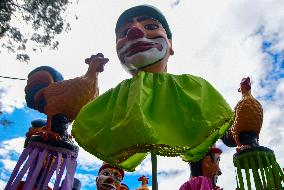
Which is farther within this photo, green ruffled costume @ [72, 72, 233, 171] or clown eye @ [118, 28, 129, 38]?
clown eye @ [118, 28, 129, 38]

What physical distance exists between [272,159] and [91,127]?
1767mm

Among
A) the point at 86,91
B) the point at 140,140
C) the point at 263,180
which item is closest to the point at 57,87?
the point at 86,91

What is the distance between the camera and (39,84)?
3750mm

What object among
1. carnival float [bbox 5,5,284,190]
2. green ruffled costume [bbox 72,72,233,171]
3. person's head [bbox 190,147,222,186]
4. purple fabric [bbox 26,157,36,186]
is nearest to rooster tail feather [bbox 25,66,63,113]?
carnival float [bbox 5,5,284,190]

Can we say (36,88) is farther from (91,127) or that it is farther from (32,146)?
(91,127)

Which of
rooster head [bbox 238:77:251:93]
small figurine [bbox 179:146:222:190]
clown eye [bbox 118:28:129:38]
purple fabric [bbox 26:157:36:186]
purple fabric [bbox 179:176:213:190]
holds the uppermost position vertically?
clown eye [bbox 118:28:129:38]

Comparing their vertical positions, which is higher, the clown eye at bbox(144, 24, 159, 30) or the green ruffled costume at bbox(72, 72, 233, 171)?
the clown eye at bbox(144, 24, 159, 30)

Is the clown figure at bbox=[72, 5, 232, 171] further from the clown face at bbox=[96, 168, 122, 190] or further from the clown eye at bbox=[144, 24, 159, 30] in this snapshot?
the clown face at bbox=[96, 168, 122, 190]

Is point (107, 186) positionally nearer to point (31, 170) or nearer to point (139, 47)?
point (31, 170)

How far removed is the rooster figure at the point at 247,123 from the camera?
10.6ft

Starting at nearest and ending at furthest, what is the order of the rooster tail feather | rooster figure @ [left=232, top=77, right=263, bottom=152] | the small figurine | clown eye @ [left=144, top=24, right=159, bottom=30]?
1. clown eye @ [left=144, top=24, right=159, bottom=30]
2. rooster figure @ [left=232, top=77, right=263, bottom=152]
3. the rooster tail feather
4. the small figurine

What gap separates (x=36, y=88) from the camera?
374 centimetres

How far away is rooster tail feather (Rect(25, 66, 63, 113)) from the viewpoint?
3.68 metres

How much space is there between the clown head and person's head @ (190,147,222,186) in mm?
1465
